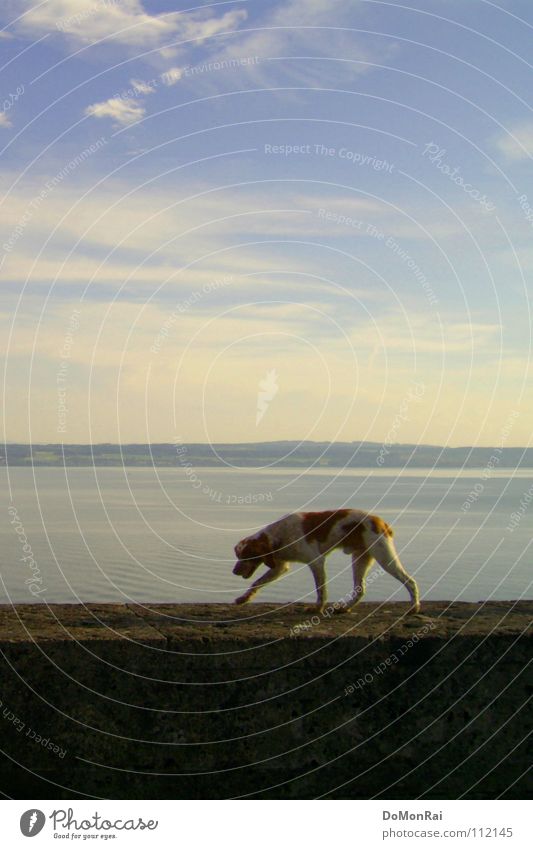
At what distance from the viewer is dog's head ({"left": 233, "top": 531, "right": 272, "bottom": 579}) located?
756 centimetres

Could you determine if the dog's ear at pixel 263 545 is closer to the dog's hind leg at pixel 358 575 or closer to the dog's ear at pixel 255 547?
the dog's ear at pixel 255 547

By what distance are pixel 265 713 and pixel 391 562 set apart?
1590 millimetres

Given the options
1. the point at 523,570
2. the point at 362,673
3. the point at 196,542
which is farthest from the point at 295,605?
the point at 196,542

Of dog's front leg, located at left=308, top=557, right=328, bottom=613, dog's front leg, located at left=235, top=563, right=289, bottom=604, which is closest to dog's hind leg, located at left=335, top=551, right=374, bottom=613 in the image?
dog's front leg, located at left=308, top=557, right=328, bottom=613

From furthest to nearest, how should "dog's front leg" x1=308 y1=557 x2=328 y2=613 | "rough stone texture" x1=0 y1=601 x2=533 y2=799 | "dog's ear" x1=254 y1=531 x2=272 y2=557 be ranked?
"dog's ear" x1=254 y1=531 x2=272 y2=557 < "dog's front leg" x1=308 y1=557 x2=328 y2=613 < "rough stone texture" x1=0 y1=601 x2=533 y2=799

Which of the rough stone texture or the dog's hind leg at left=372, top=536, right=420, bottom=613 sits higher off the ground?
the dog's hind leg at left=372, top=536, right=420, bottom=613

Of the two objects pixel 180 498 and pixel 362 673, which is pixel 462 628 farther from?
pixel 180 498

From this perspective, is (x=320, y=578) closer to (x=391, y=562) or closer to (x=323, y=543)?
(x=323, y=543)

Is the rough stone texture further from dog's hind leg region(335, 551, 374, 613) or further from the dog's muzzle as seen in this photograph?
the dog's muzzle

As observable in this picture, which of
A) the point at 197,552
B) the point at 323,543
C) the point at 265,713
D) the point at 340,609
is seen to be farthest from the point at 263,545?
the point at 197,552

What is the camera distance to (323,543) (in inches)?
293

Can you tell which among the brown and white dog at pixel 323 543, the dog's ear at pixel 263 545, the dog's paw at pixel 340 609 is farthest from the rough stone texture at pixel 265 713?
the dog's ear at pixel 263 545

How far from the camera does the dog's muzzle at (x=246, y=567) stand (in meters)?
7.64

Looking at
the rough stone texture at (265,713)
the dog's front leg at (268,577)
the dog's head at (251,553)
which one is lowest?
the rough stone texture at (265,713)
